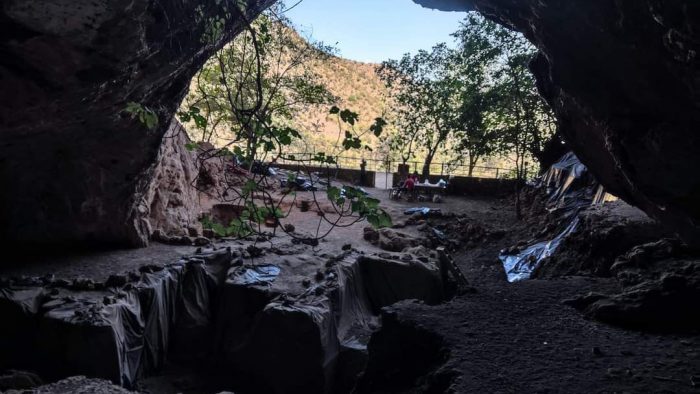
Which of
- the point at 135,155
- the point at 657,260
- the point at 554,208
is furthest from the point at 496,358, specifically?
the point at 554,208

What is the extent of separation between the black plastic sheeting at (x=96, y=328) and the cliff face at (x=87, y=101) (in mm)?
1860

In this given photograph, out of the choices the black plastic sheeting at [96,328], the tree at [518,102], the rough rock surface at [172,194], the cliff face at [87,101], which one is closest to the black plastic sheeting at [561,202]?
the tree at [518,102]

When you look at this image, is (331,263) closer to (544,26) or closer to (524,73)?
(544,26)

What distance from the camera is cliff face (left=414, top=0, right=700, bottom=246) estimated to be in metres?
2.16

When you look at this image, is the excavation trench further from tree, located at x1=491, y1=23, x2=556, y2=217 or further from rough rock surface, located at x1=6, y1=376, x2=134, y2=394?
tree, located at x1=491, y1=23, x2=556, y2=217

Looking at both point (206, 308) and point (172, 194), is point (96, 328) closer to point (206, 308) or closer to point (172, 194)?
point (206, 308)

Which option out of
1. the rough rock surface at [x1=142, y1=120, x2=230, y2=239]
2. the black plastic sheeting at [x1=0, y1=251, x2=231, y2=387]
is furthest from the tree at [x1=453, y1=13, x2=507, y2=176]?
the black plastic sheeting at [x1=0, y1=251, x2=231, y2=387]

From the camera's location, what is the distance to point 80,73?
372 centimetres

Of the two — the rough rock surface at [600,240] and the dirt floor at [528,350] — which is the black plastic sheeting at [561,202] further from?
the dirt floor at [528,350]

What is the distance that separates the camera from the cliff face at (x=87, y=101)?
3.19 m

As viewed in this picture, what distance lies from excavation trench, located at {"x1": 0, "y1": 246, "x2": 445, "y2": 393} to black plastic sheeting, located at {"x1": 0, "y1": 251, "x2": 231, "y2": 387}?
0.01 metres

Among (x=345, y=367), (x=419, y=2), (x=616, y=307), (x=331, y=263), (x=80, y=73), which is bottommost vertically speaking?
(x=345, y=367)

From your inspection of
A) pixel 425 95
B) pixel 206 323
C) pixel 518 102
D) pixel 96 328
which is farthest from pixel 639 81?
pixel 425 95

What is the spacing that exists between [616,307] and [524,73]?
8.47 m
